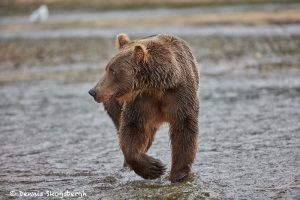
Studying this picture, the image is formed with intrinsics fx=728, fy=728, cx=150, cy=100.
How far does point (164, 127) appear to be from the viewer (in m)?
9.86

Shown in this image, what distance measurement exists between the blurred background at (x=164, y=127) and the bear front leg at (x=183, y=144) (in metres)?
0.13

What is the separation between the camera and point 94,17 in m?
27.9

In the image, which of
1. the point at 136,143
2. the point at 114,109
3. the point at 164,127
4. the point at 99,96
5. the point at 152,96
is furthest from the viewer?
the point at 164,127

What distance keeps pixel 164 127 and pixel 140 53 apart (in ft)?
12.8

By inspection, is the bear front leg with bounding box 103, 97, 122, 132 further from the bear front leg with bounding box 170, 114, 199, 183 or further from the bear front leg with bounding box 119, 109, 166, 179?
the bear front leg with bounding box 170, 114, 199, 183

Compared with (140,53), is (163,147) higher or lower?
lower

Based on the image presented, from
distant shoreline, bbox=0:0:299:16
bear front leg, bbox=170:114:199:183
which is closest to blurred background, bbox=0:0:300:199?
bear front leg, bbox=170:114:199:183

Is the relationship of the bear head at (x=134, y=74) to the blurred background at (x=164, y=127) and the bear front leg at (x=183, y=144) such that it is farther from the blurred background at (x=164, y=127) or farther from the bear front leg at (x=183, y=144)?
the blurred background at (x=164, y=127)

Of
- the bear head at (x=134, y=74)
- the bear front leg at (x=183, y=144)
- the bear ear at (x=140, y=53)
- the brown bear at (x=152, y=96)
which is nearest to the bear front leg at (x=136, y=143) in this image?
the brown bear at (x=152, y=96)

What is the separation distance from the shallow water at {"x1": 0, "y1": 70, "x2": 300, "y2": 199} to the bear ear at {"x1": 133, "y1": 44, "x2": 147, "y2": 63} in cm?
119

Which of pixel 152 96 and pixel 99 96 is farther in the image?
pixel 152 96

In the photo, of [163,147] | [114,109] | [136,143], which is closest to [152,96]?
[136,143]

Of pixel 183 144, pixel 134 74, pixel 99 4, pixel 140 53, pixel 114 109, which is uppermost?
pixel 140 53

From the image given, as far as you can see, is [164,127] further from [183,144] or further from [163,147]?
[183,144]
